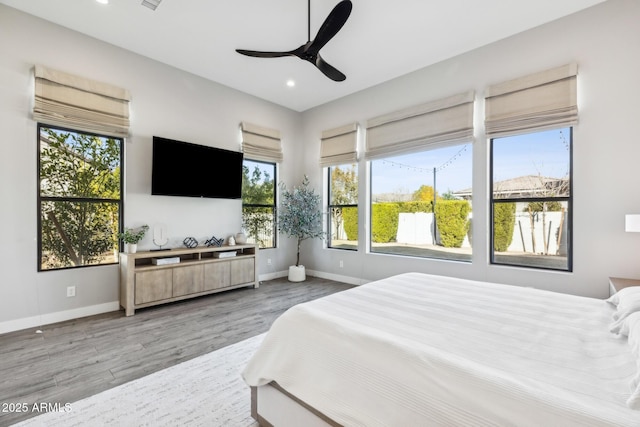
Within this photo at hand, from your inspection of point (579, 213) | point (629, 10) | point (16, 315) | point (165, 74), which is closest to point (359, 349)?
point (579, 213)

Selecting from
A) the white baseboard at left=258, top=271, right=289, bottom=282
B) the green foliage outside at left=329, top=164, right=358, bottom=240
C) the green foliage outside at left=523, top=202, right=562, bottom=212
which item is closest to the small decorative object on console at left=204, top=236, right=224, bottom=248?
the white baseboard at left=258, top=271, right=289, bottom=282

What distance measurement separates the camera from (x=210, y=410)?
1.88 m

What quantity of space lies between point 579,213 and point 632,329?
8.02ft

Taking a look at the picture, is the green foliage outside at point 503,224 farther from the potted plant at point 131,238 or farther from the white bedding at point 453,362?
the potted plant at point 131,238

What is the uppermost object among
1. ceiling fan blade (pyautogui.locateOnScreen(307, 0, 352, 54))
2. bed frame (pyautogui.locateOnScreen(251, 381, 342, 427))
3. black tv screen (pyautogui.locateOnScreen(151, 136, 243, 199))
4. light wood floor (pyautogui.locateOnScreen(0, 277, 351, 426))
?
ceiling fan blade (pyautogui.locateOnScreen(307, 0, 352, 54))

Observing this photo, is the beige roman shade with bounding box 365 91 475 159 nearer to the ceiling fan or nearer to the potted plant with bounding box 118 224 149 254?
the ceiling fan

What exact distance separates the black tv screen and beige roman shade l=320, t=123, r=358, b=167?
1.64 m

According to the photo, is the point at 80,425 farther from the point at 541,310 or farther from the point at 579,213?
the point at 579,213

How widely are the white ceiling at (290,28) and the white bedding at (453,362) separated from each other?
3.01 m

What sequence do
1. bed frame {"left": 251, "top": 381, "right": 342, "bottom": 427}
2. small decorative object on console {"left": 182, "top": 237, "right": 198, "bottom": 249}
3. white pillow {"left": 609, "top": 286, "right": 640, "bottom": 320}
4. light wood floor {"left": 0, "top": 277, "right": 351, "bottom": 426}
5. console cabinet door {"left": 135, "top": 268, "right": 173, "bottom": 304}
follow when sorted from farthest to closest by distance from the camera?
1. small decorative object on console {"left": 182, "top": 237, "right": 198, "bottom": 249}
2. console cabinet door {"left": 135, "top": 268, "right": 173, "bottom": 304}
3. light wood floor {"left": 0, "top": 277, "right": 351, "bottom": 426}
4. white pillow {"left": 609, "top": 286, "right": 640, "bottom": 320}
5. bed frame {"left": 251, "top": 381, "right": 342, "bottom": 427}

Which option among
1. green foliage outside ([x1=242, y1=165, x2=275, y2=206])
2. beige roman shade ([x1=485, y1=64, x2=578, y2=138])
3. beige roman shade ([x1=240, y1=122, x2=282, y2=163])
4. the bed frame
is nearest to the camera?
the bed frame

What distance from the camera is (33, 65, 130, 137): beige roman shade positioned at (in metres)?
3.26

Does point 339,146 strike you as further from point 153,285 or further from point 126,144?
point 153,285

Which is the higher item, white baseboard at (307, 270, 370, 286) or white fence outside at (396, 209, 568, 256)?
white fence outside at (396, 209, 568, 256)
